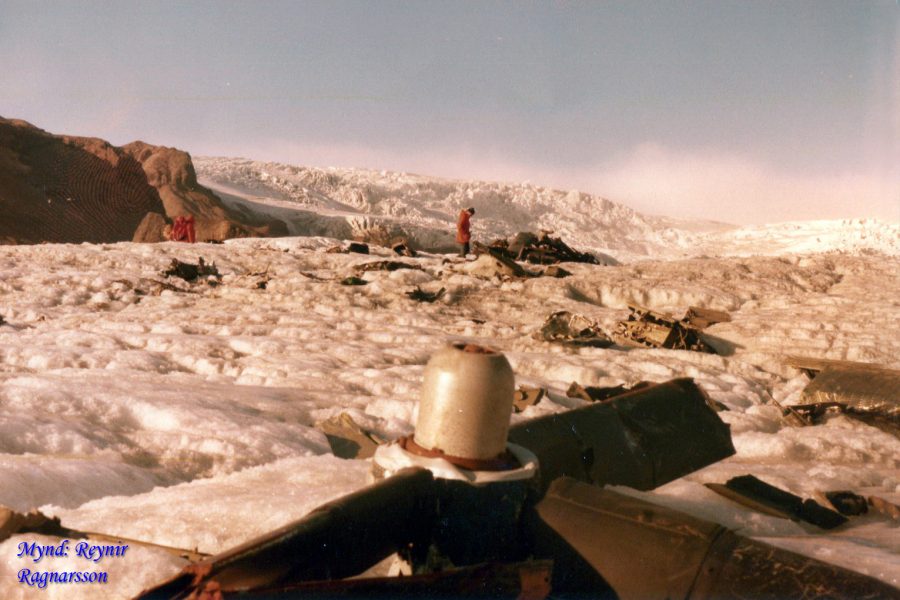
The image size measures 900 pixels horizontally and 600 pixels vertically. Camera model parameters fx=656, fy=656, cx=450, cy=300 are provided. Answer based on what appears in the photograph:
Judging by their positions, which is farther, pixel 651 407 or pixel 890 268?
pixel 890 268

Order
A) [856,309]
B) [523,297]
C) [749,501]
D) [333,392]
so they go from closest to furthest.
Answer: [749,501] → [333,392] → [856,309] → [523,297]

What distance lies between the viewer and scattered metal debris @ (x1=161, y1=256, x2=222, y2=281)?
1019 centimetres

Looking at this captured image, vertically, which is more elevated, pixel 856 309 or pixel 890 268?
pixel 890 268

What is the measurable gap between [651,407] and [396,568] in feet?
4.65

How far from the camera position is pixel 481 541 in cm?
162

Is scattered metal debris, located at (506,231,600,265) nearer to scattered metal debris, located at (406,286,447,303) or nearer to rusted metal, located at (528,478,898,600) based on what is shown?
scattered metal debris, located at (406,286,447,303)

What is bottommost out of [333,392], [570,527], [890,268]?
[333,392]

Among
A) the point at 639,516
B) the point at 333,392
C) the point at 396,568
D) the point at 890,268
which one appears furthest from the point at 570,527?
the point at 890,268

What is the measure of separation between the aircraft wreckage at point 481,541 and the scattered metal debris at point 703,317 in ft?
20.3

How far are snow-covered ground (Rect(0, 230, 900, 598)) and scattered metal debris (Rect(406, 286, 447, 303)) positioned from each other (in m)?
0.14

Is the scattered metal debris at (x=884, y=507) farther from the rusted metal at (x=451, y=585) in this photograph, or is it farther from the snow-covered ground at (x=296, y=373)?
the rusted metal at (x=451, y=585)

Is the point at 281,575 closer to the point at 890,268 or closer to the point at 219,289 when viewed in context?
the point at 219,289

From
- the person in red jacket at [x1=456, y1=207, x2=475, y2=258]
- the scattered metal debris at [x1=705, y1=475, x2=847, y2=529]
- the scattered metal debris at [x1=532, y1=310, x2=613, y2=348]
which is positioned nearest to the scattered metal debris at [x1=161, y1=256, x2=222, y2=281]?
the person in red jacket at [x1=456, y1=207, x2=475, y2=258]

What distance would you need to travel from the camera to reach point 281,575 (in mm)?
1233
